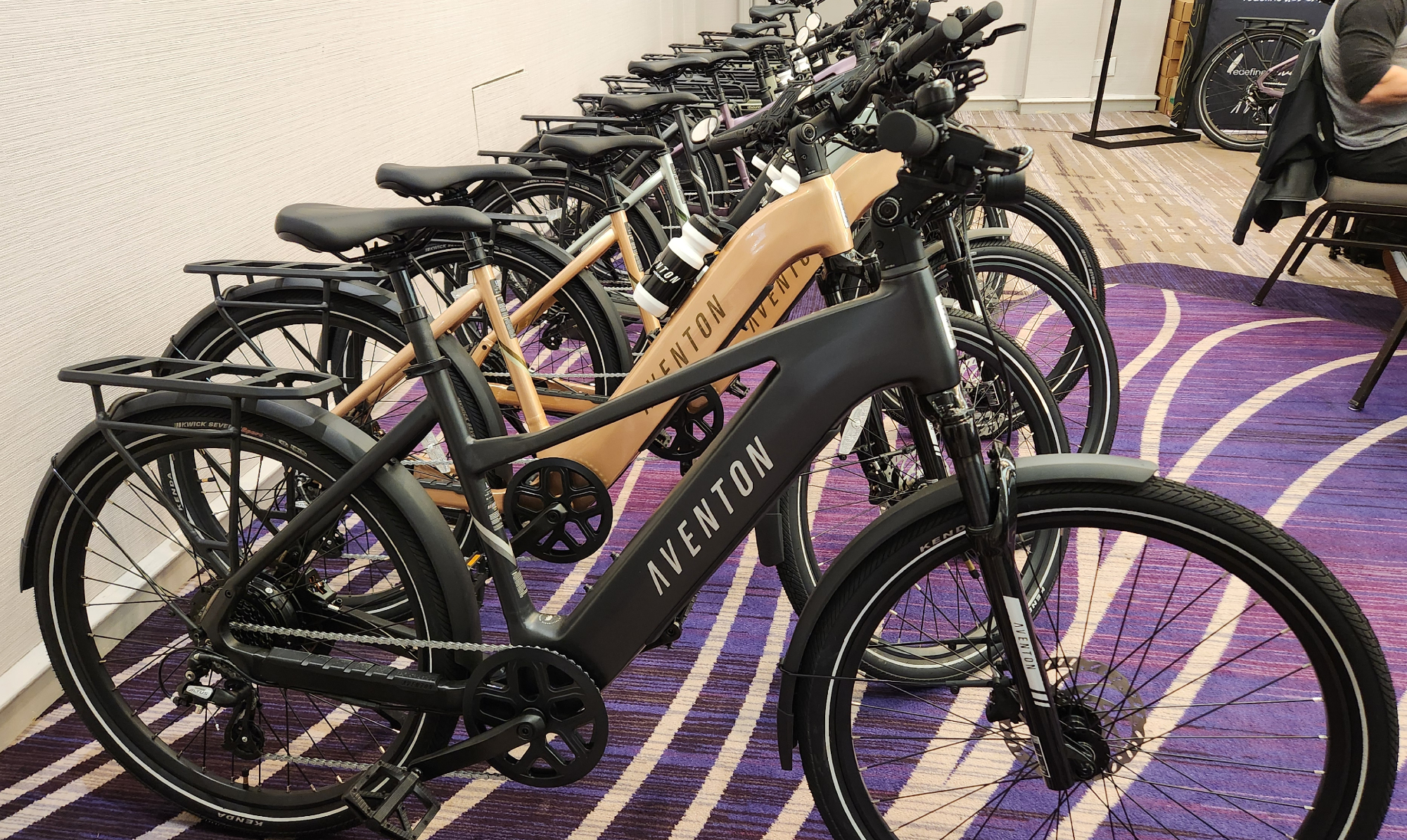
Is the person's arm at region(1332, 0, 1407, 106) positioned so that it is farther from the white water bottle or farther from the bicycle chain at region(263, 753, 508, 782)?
the bicycle chain at region(263, 753, 508, 782)

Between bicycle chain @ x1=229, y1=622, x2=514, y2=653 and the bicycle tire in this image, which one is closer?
bicycle chain @ x1=229, y1=622, x2=514, y2=653

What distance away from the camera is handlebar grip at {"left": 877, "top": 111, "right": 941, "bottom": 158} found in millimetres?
981

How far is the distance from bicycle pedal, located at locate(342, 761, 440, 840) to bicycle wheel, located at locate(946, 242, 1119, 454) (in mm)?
1271

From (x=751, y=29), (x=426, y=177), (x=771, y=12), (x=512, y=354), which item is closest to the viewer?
(x=426, y=177)

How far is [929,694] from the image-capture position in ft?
5.65

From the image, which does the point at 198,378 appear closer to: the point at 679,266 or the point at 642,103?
the point at 679,266

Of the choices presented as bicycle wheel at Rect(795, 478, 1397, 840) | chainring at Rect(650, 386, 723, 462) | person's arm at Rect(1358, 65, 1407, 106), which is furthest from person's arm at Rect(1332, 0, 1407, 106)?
chainring at Rect(650, 386, 723, 462)

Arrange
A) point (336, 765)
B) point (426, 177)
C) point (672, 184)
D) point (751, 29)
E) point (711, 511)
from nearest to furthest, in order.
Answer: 1. point (711, 511)
2. point (336, 765)
3. point (426, 177)
4. point (672, 184)
5. point (751, 29)

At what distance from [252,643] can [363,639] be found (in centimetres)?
18

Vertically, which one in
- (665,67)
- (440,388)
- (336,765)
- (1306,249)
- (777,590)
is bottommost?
(1306,249)

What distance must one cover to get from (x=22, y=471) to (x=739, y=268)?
1.40 meters

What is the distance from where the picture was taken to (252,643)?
1.37 metres

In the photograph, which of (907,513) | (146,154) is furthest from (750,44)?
(907,513)

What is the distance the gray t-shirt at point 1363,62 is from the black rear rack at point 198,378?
3.18 meters
